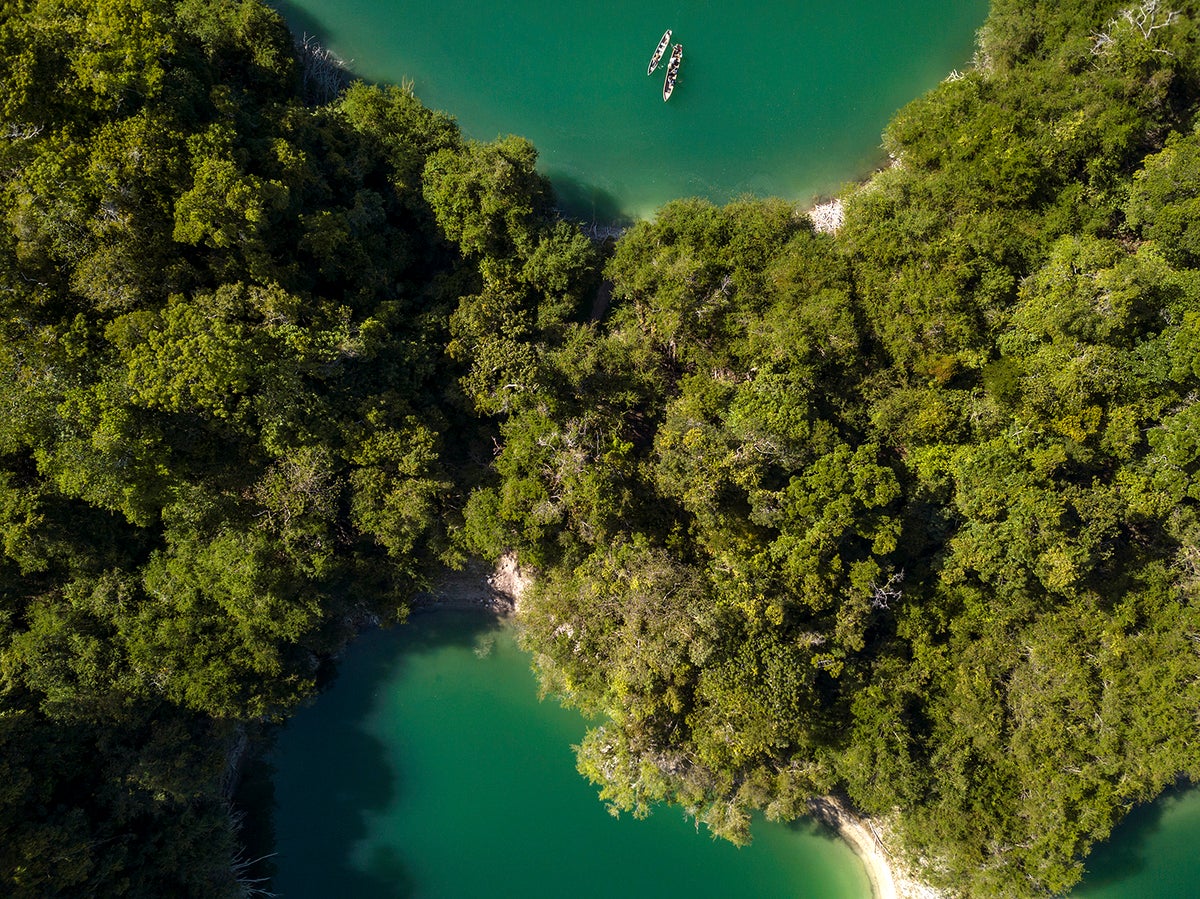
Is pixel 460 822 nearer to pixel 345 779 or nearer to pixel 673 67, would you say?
pixel 345 779

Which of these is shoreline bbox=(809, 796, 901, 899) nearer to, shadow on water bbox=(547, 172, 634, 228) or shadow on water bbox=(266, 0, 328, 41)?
shadow on water bbox=(547, 172, 634, 228)

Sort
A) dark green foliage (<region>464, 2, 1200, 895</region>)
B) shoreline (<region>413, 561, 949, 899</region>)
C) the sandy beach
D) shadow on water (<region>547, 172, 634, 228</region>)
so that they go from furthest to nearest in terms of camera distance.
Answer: shadow on water (<region>547, 172, 634, 228</region>) < shoreline (<region>413, 561, 949, 899</region>) < the sandy beach < dark green foliage (<region>464, 2, 1200, 895</region>)

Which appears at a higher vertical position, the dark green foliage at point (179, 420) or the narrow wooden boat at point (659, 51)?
the narrow wooden boat at point (659, 51)

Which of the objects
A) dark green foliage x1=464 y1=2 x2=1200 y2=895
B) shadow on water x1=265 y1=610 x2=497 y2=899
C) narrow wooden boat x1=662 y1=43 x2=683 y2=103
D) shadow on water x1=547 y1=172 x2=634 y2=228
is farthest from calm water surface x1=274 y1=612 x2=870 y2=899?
narrow wooden boat x1=662 y1=43 x2=683 y2=103

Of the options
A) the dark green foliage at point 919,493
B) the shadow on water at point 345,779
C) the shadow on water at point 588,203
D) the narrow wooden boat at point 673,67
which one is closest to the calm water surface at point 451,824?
the shadow on water at point 345,779

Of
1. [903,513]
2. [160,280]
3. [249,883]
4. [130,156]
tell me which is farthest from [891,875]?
[130,156]

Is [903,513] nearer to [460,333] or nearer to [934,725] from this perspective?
[934,725]

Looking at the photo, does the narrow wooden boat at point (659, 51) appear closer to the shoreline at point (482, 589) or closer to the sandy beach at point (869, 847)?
the shoreline at point (482, 589)
